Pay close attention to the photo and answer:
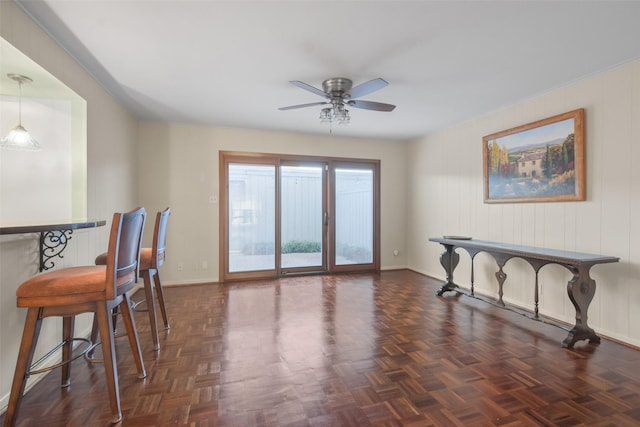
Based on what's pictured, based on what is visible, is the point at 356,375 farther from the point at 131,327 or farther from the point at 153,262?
the point at 153,262

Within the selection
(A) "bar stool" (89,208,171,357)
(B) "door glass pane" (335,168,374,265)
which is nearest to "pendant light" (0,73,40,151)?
(A) "bar stool" (89,208,171,357)

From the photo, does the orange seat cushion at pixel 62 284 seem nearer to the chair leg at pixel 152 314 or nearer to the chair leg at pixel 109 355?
the chair leg at pixel 109 355

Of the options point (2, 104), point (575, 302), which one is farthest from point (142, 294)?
point (575, 302)

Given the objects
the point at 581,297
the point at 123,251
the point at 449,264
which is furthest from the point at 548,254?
the point at 123,251

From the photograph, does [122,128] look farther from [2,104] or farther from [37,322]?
[37,322]

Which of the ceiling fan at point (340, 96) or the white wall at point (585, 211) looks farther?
the ceiling fan at point (340, 96)

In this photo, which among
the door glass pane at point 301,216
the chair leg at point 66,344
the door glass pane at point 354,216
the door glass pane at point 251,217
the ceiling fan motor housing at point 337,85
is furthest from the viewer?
the door glass pane at point 354,216

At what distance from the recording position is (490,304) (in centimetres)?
357

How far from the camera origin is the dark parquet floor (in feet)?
5.65

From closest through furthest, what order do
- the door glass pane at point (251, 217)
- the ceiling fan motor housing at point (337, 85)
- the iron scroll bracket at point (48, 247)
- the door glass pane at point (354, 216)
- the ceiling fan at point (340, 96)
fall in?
the iron scroll bracket at point (48, 247), the ceiling fan at point (340, 96), the ceiling fan motor housing at point (337, 85), the door glass pane at point (251, 217), the door glass pane at point (354, 216)

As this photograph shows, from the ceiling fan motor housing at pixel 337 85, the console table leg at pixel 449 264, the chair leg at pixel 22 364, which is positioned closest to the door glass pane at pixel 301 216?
the console table leg at pixel 449 264

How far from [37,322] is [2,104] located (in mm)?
1777

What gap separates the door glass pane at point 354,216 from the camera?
18.4 ft

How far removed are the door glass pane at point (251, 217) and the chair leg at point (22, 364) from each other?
340cm
